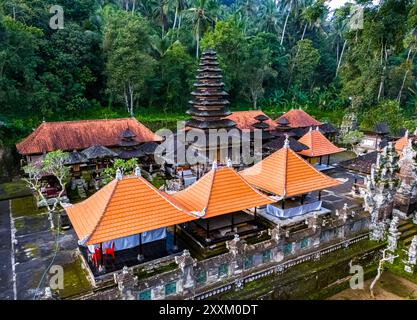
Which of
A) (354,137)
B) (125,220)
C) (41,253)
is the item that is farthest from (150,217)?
(354,137)

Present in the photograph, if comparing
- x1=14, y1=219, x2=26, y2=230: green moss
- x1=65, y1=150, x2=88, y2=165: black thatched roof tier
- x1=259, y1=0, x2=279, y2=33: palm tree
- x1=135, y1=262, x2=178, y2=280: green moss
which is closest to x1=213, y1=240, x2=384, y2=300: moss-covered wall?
x1=135, y1=262, x2=178, y2=280: green moss

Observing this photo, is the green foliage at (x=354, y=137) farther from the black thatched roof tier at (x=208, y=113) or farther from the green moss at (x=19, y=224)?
the green moss at (x=19, y=224)

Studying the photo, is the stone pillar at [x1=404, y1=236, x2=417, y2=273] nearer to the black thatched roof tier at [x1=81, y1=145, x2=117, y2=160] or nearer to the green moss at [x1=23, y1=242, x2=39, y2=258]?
the green moss at [x1=23, y1=242, x2=39, y2=258]

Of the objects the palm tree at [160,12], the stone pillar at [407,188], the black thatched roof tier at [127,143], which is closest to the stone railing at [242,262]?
the stone pillar at [407,188]

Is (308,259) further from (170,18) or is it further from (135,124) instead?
(170,18)

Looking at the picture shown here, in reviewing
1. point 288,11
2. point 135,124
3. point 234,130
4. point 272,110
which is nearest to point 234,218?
point 234,130

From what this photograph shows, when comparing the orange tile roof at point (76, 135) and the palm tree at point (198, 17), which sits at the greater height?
the palm tree at point (198, 17)
